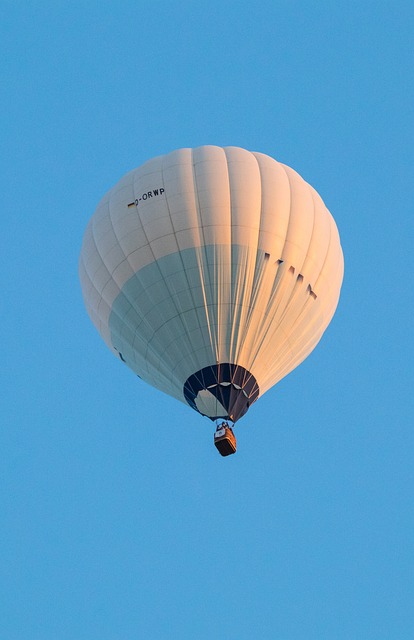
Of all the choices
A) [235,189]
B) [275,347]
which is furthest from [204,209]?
[275,347]

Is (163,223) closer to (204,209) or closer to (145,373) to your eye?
(204,209)

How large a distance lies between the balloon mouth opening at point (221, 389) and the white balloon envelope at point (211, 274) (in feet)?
0.07

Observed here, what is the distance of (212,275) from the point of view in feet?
128

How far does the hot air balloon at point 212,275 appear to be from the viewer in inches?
1535

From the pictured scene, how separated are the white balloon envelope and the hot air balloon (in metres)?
0.02

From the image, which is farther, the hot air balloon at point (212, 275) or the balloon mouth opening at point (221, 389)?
the hot air balloon at point (212, 275)

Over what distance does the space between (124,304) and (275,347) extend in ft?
11.5

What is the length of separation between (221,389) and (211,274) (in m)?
2.52

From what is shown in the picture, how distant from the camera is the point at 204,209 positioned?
39.4 meters

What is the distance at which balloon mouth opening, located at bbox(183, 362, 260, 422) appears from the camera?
38875 mm

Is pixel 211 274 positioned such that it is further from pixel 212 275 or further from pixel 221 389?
pixel 221 389

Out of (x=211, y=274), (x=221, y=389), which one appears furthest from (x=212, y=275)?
(x=221, y=389)

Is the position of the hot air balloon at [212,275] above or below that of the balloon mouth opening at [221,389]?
above

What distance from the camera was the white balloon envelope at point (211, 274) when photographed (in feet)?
128
